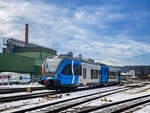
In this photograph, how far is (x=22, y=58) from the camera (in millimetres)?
Result: 58312

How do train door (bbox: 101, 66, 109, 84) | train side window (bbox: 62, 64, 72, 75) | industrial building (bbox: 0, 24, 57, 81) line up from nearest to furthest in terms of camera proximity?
train side window (bbox: 62, 64, 72, 75) → train door (bbox: 101, 66, 109, 84) → industrial building (bbox: 0, 24, 57, 81)

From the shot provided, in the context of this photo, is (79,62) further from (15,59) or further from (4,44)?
(4,44)

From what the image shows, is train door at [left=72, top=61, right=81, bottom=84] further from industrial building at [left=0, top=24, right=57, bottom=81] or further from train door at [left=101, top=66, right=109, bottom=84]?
industrial building at [left=0, top=24, right=57, bottom=81]

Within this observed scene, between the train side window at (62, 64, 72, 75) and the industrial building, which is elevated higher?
the industrial building

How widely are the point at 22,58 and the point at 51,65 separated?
41815mm

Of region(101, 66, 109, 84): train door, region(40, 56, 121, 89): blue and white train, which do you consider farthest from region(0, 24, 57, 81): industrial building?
region(40, 56, 121, 89): blue and white train

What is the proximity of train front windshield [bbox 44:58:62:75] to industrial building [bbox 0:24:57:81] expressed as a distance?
24825 millimetres

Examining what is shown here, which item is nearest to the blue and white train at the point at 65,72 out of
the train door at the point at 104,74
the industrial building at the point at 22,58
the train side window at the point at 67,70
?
the train side window at the point at 67,70

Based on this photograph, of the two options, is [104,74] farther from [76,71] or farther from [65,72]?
[65,72]

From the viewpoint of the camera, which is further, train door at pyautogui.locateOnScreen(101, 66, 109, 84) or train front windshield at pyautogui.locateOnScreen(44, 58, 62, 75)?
train door at pyautogui.locateOnScreen(101, 66, 109, 84)

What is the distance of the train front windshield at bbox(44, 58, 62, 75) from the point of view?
18156 millimetres

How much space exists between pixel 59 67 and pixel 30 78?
26.4m

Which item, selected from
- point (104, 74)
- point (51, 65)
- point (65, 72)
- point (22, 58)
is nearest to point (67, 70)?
point (65, 72)

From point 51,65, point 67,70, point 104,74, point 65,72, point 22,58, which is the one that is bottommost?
point 104,74
